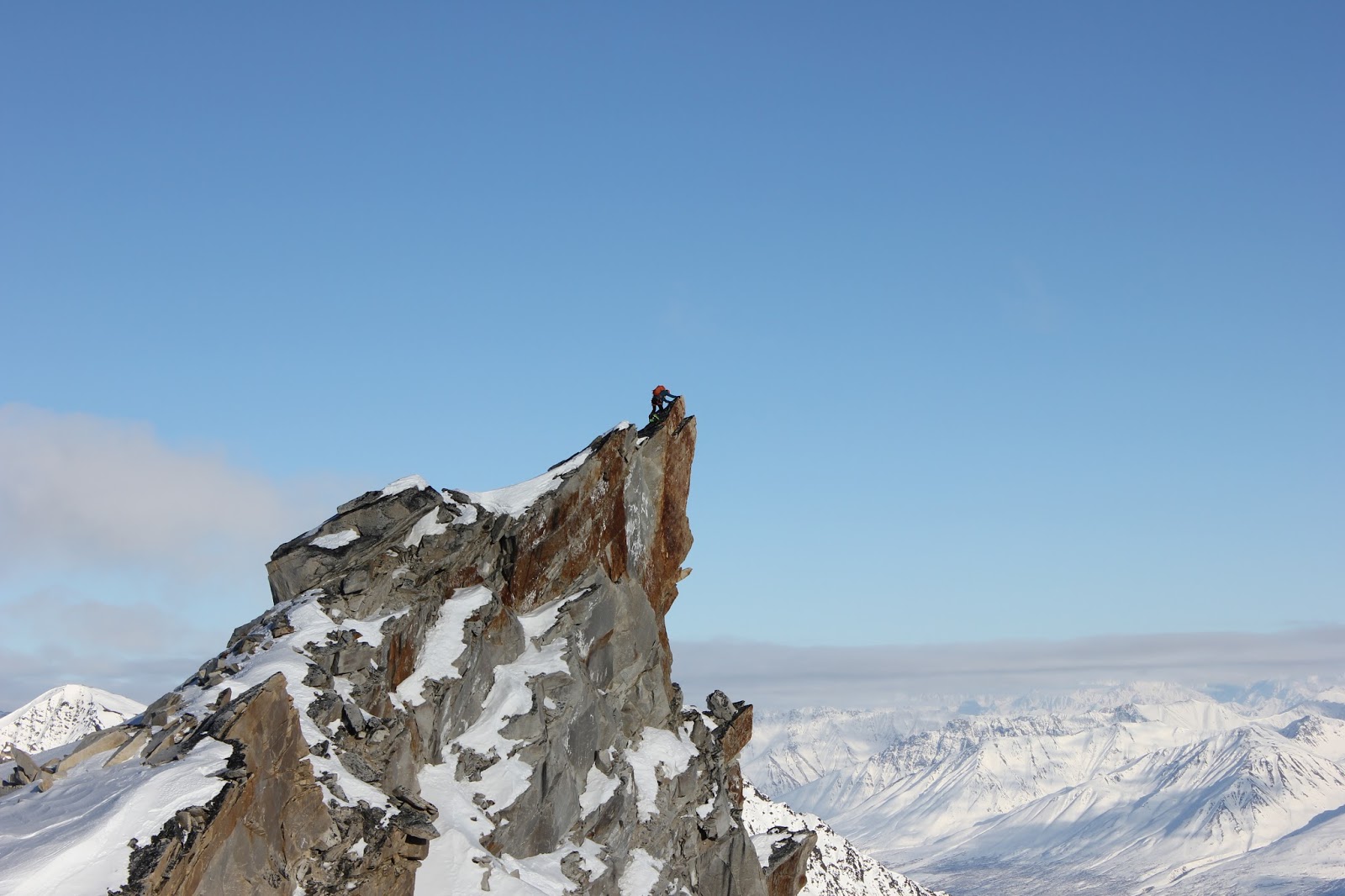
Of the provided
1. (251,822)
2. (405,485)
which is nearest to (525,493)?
(405,485)

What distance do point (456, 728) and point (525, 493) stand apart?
46.2ft

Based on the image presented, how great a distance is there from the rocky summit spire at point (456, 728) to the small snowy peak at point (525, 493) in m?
0.16

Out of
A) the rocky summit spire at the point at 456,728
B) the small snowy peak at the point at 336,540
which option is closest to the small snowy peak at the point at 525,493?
the rocky summit spire at the point at 456,728

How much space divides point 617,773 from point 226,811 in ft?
93.6

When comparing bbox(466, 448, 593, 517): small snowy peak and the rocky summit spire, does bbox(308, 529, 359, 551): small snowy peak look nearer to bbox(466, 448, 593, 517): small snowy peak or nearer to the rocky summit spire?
the rocky summit spire

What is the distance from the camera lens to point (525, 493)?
219ft

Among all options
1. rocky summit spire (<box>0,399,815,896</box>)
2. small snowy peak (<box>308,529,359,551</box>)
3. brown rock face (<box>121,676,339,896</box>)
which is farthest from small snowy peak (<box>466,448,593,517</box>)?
brown rock face (<box>121,676,339,896</box>)

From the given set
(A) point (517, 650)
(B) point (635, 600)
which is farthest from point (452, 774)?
(B) point (635, 600)

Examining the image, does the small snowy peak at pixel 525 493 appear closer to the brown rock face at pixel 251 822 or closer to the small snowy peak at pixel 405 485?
the small snowy peak at pixel 405 485

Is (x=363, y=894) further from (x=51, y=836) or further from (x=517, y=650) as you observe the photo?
(x=517, y=650)

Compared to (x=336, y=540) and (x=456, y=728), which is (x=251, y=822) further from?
(x=336, y=540)

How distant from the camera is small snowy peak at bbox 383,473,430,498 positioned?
2382 inches

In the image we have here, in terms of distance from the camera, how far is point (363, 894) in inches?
1743

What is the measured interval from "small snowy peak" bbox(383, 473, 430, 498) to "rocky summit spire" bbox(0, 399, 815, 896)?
0.67ft
